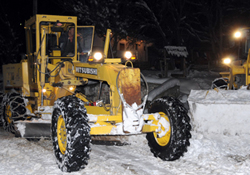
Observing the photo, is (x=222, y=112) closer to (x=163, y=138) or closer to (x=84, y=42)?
(x=163, y=138)

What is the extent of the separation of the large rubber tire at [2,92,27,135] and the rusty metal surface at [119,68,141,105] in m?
3.58

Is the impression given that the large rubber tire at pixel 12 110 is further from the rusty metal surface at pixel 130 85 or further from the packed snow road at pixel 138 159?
the rusty metal surface at pixel 130 85

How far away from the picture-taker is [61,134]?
16.9 feet

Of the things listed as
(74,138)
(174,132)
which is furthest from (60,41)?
(174,132)

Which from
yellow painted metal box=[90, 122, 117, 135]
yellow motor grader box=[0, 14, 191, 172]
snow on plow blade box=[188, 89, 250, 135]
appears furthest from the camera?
snow on plow blade box=[188, 89, 250, 135]

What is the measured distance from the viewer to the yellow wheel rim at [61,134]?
16.6ft

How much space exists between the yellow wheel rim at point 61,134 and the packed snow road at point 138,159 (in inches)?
14.2

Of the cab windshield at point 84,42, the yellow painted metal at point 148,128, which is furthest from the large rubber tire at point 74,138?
the cab windshield at point 84,42

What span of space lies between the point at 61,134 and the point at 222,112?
367cm

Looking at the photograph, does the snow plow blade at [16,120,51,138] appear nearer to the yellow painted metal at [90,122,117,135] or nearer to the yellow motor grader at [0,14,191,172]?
the yellow motor grader at [0,14,191,172]

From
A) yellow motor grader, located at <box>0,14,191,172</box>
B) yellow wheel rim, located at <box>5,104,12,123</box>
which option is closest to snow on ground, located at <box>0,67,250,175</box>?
yellow motor grader, located at <box>0,14,191,172</box>

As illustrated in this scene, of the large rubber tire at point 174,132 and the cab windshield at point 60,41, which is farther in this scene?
the cab windshield at point 60,41

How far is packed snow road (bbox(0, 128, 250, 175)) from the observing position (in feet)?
15.9

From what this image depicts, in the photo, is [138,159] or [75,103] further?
[138,159]
